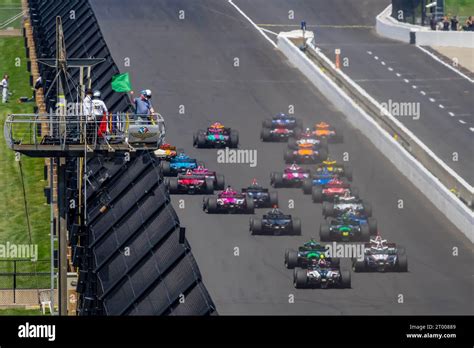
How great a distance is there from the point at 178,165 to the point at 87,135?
35.7 m

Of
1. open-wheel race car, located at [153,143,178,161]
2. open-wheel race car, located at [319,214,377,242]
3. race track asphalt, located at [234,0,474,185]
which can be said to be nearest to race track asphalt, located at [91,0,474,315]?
open-wheel race car, located at [319,214,377,242]

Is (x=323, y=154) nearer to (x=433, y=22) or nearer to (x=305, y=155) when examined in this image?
(x=305, y=155)

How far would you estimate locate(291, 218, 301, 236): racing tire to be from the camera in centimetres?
7256

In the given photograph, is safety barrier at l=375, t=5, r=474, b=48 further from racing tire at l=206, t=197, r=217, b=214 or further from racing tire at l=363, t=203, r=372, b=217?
racing tire at l=206, t=197, r=217, b=214

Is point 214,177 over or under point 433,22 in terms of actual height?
under

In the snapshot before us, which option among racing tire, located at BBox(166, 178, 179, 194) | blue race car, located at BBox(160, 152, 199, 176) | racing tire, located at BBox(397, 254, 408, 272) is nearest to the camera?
racing tire, located at BBox(397, 254, 408, 272)

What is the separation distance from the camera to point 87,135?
1801 inches

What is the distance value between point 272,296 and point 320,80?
143 ft

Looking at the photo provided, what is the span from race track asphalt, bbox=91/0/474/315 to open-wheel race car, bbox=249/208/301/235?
40cm

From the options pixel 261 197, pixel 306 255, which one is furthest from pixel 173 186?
pixel 306 255

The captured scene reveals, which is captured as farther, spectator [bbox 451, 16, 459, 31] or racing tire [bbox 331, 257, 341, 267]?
spectator [bbox 451, 16, 459, 31]

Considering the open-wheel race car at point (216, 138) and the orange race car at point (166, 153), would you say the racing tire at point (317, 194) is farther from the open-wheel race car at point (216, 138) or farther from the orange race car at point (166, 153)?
the open-wheel race car at point (216, 138)

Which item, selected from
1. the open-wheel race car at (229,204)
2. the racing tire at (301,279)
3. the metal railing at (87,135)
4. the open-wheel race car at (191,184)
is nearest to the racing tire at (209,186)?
the open-wheel race car at (191,184)
